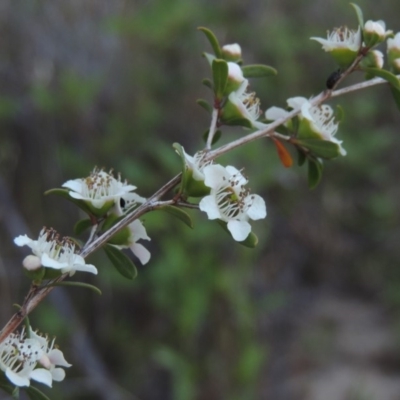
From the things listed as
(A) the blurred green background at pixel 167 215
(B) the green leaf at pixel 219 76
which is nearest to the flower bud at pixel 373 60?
(B) the green leaf at pixel 219 76

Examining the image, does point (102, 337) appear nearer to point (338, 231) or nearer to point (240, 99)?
point (338, 231)

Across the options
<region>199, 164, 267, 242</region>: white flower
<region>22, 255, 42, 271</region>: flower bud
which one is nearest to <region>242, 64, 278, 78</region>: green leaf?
<region>199, 164, 267, 242</region>: white flower

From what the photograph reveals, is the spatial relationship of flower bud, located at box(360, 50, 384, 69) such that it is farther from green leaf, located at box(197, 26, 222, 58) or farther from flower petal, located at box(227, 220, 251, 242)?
flower petal, located at box(227, 220, 251, 242)

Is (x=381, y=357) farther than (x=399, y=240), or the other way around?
(x=399, y=240)

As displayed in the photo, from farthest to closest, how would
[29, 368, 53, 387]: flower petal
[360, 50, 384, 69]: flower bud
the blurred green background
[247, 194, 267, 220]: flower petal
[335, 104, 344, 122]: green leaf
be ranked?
the blurred green background → [335, 104, 344, 122]: green leaf → [360, 50, 384, 69]: flower bud → [247, 194, 267, 220]: flower petal → [29, 368, 53, 387]: flower petal

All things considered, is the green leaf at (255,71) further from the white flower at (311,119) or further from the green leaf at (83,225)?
the green leaf at (83,225)

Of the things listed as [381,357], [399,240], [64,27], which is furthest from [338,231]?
[64,27]
